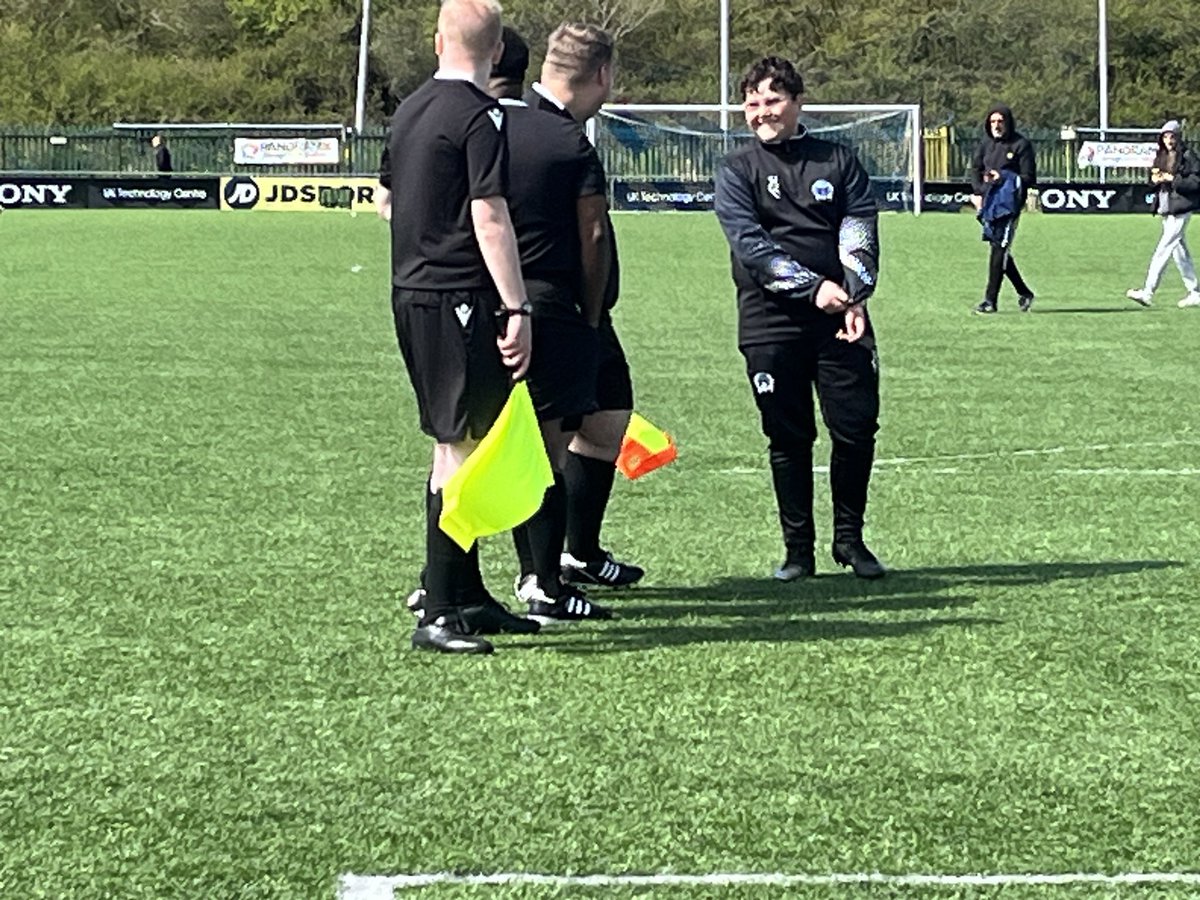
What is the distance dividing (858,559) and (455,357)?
2189mm

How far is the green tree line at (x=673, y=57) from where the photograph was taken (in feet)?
241

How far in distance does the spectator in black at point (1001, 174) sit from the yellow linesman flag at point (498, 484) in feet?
50.4

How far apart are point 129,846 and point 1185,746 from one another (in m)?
2.63

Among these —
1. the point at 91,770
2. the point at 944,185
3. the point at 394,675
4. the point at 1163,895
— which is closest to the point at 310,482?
the point at 394,675

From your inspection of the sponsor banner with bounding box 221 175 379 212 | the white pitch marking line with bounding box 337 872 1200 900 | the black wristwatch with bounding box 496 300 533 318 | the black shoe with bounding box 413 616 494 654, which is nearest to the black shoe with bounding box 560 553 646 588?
the black shoe with bounding box 413 616 494 654

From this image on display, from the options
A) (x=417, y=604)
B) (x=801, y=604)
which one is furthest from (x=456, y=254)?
(x=801, y=604)

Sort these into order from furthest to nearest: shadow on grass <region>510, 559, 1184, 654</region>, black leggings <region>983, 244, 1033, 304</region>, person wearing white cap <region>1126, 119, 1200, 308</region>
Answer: person wearing white cap <region>1126, 119, 1200, 308</region> < black leggings <region>983, 244, 1033, 304</region> < shadow on grass <region>510, 559, 1184, 654</region>

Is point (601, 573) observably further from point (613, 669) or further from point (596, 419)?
point (613, 669)

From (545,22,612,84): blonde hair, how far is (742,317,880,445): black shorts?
132 centimetres

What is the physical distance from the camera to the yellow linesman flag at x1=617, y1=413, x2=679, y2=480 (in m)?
8.59

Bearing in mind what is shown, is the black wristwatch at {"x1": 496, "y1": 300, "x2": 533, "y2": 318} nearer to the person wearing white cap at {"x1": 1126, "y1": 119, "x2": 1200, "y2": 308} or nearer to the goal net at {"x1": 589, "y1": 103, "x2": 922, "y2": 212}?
the person wearing white cap at {"x1": 1126, "y1": 119, "x2": 1200, "y2": 308}

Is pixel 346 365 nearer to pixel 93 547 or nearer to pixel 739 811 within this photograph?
pixel 93 547

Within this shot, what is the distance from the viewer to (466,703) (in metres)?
6.20

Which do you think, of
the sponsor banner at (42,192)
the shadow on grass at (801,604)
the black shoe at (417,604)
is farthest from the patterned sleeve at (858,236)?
the sponsor banner at (42,192)
